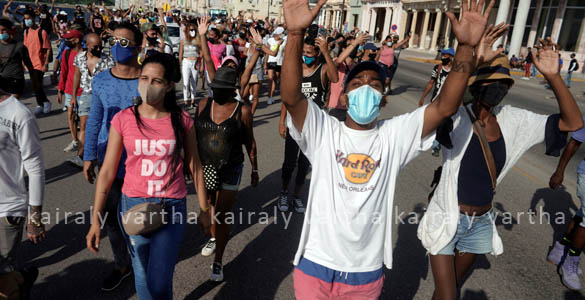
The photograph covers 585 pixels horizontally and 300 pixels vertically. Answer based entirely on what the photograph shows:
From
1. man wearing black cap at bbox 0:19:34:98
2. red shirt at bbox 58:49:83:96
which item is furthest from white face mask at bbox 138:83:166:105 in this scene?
man wearing black cap at bbox 0:19:34:98

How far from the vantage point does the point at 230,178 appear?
3.64 metres

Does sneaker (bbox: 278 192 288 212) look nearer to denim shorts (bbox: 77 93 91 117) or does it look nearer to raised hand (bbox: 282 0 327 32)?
denim shorts (bbox: 77 93 91 117)

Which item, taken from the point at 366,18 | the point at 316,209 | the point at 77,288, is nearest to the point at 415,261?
the point at 316,209

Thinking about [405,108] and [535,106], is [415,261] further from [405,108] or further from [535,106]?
[535,106]

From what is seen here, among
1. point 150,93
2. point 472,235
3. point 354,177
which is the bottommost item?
point 472,235

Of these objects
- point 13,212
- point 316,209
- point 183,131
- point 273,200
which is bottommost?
point 273,200

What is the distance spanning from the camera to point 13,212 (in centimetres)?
267

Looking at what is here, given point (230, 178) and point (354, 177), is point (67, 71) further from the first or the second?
point (354, 177)

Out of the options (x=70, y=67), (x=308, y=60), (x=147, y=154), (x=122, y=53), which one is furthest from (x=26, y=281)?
(x=70, y=67)

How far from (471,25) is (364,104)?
0.67m

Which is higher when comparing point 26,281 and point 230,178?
point 230,178

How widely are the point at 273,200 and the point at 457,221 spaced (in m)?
3.06

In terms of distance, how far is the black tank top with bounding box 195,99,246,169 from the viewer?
3564 mm

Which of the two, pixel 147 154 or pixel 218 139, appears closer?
pixel 147 154
